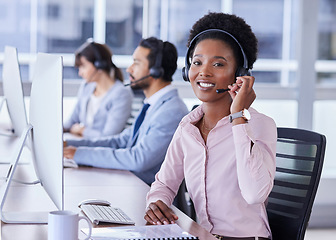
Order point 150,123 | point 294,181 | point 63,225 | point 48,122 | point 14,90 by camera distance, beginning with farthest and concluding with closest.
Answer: point 150,123 < point 14,90 < point 294,181 < point 48,122 < point 63,225

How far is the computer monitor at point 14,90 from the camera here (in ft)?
7.02

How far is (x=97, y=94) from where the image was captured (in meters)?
4.08

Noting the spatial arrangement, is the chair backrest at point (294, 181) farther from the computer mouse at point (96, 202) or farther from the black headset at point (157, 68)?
the black headset at point (157, 68)

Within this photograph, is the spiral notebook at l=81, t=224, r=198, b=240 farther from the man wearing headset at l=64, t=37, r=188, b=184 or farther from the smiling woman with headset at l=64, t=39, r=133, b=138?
the smiling woman with headset at l=64, t=39, r=133, b=138

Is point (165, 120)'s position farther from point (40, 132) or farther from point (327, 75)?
point (327, 75)

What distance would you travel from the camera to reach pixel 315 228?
13.6 feet

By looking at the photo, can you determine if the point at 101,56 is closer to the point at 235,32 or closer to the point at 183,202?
the point at 183,202

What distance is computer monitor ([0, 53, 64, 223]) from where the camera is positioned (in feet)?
4.35

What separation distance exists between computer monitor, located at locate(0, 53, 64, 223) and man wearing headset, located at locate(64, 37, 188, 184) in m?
0.88

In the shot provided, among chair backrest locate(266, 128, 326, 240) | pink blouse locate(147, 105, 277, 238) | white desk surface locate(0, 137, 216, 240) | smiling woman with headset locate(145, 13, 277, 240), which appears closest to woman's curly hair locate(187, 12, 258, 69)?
smiling woman with headset locate(145, 13, 277, 240)

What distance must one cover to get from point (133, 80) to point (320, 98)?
2.01 m

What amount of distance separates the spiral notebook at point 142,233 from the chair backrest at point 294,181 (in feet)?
1.68

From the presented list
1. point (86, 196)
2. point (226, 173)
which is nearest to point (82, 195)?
point (86, 196)

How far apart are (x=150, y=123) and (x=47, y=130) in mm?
1204
